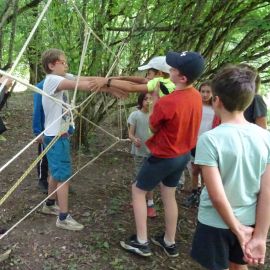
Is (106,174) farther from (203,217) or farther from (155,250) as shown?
(203,217)

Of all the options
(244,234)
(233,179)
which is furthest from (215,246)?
(233,179)

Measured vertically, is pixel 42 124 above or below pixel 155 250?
above

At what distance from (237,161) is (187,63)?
92 centimetres

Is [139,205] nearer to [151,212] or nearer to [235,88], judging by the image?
[151,212]

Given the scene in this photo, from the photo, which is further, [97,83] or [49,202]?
[49,202]

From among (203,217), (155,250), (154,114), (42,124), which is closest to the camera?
(203,217)

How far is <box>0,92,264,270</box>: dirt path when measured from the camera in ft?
8.71

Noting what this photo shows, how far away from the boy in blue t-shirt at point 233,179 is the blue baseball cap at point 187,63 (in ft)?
2.23

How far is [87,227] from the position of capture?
10.1 feet

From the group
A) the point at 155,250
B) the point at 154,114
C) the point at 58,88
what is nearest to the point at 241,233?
the point at 154,114

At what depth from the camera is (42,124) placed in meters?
3.32

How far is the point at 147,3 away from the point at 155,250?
2.62 meters

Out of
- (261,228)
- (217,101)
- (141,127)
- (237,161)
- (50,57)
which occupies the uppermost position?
(50,57)

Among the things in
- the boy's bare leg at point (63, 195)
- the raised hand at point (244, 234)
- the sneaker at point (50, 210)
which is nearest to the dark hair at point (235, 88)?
the raised hand at point (244, 234)
